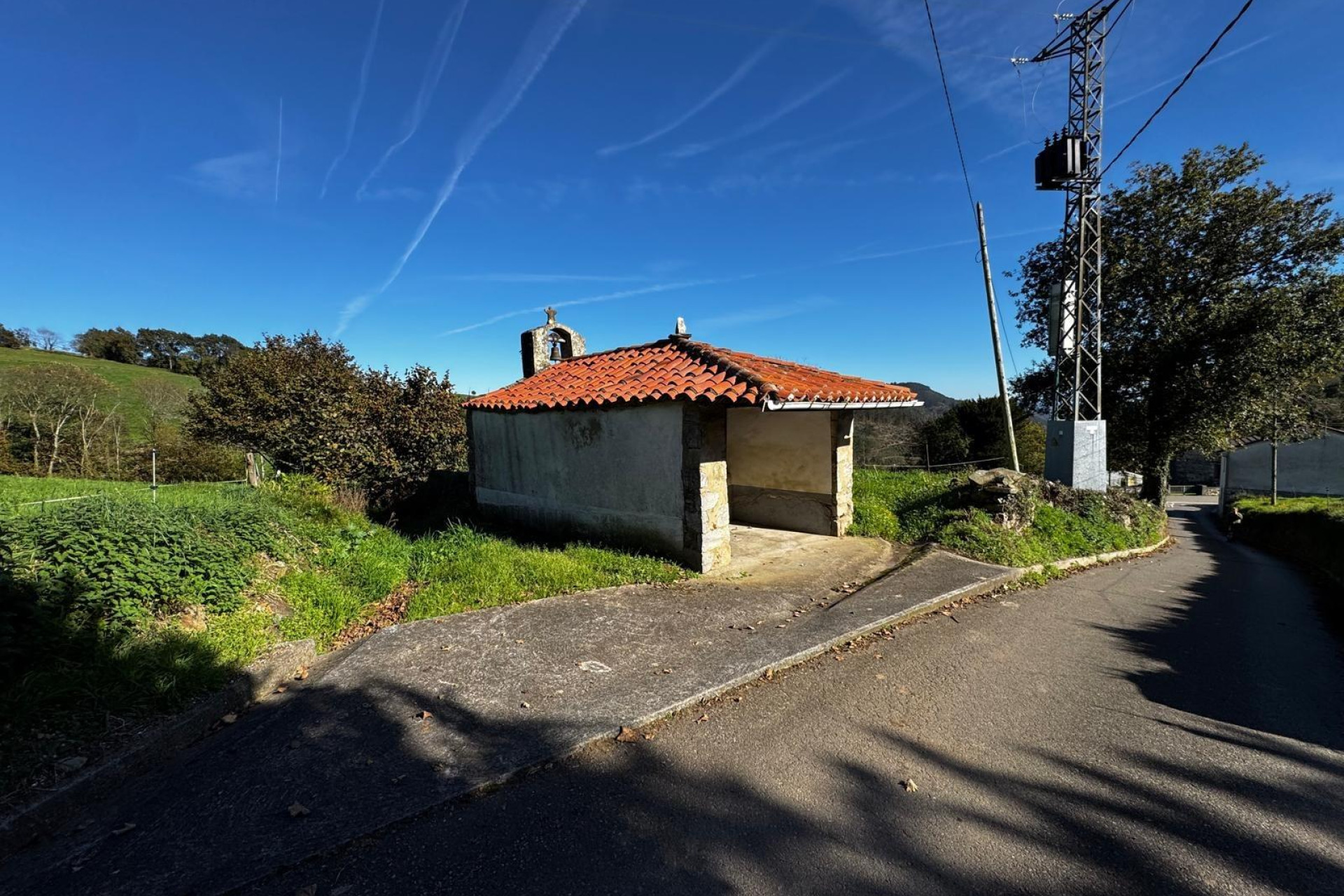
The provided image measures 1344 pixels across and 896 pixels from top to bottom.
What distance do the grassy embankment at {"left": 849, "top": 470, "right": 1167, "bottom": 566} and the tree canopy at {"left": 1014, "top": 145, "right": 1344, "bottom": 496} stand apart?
7.65 meters

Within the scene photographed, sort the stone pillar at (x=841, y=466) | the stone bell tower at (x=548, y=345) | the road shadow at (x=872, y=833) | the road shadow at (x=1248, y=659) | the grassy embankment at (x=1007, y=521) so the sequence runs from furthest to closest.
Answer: the stone bell tower at (x=548, y=345) < the stone pillar at (x=841, y=466) < the grassy embankment at (x=1007, y=521) < the road shadow at (x=1248, y=659) < the road shadow at (x=872, y=833)

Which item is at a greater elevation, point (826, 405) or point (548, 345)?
point (548, 345)

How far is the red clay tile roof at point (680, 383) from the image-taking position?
5887mm

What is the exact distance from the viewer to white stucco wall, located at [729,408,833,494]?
28.0 feet

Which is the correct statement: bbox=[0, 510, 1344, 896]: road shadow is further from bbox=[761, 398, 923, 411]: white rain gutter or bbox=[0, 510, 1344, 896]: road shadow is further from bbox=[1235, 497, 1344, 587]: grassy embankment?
bbox=[1235, 497, 1344, 587]: grassy embankment

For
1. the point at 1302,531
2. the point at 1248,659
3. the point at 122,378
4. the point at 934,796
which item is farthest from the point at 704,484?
the point at 122,378

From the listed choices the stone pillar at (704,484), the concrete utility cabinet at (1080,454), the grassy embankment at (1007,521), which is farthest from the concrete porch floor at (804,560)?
the concrete utility cabinet at (1080,454)

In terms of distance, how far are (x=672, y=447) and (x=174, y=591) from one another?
459 cm

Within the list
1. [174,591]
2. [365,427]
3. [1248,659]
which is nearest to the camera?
[174,591]

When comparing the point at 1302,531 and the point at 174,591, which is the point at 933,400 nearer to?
the point at 1302,531

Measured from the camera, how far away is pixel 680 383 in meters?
6.29

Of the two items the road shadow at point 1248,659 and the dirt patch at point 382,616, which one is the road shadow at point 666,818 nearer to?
the road shadow at point 1248,659

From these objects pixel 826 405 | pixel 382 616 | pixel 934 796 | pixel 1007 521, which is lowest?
pixel 934 796

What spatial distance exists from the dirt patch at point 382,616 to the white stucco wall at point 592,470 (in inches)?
97.7
